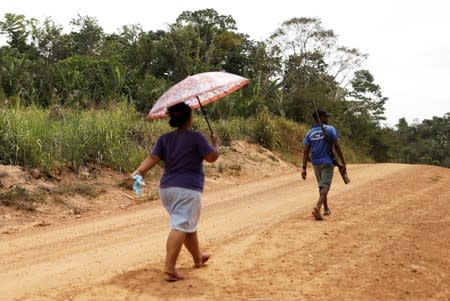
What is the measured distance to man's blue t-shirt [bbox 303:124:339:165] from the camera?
8.58 metres

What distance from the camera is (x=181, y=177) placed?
5008 millimetres

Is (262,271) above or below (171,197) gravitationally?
below

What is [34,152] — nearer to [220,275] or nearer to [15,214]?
[15,214]

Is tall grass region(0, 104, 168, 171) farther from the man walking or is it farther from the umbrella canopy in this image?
the umbrella canopy

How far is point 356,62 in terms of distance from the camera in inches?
1591

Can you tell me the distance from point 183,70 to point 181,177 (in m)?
23.3

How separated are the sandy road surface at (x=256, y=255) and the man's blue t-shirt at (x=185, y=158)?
934 mm

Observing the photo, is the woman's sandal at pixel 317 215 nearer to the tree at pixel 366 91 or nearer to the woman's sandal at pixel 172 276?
the woman's sandal at pixel 172 276

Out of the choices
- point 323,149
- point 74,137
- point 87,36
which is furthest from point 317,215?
point 87,36

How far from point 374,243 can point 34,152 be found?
7.09 metres

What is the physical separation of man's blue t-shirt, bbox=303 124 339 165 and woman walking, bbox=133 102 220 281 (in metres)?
3.85

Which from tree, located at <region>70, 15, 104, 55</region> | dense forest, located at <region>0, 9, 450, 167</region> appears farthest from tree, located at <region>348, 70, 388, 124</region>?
tree, located at <region>70, 15, 104, 55</region>

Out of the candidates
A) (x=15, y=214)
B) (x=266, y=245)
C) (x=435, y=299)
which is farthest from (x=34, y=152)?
(x=435, y=299)

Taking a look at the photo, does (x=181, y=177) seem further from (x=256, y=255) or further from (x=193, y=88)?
(x=256, y=255)
